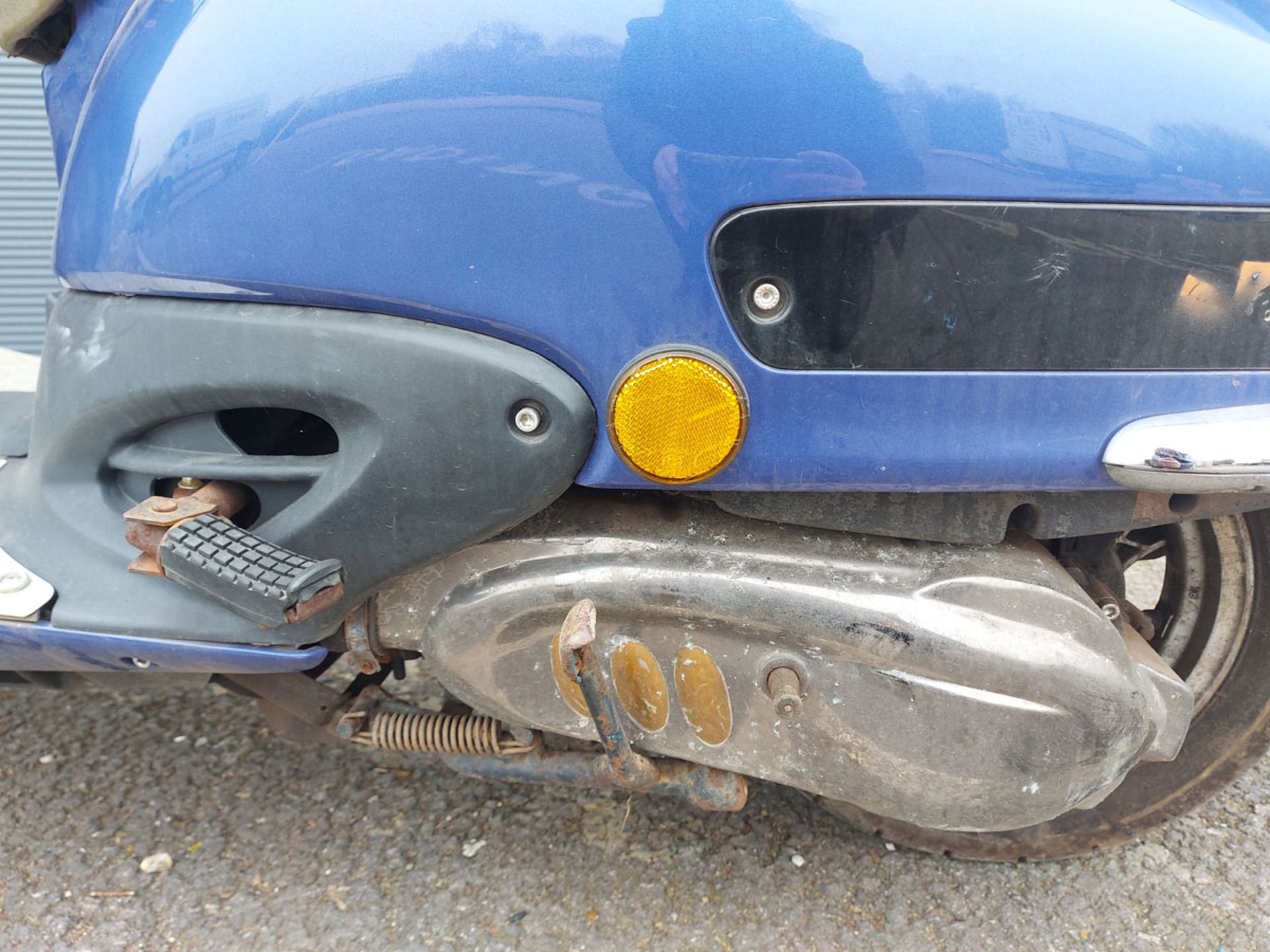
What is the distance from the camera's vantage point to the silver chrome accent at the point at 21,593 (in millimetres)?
1230

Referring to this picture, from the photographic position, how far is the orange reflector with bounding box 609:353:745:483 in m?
1.07

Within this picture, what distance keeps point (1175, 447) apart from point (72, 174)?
1470mm

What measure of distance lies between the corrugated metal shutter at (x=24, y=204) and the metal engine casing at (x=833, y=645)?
11.6ft

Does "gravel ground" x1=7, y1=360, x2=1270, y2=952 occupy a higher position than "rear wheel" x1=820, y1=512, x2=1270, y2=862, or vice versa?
"rear wheel" x1=820, y1=512, x2=1270, y2=862

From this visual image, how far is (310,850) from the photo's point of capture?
5.64 feet

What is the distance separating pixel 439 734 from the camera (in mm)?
1460

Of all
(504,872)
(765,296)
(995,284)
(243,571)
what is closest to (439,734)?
(504,872)

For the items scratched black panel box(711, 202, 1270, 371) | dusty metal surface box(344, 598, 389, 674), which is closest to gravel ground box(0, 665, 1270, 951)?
dusty metal surface box(344, 598, 389, 674)

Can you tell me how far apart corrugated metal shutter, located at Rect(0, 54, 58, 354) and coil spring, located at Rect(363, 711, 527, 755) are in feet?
10.9

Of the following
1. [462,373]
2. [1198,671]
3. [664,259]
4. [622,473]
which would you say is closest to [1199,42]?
[664,259]

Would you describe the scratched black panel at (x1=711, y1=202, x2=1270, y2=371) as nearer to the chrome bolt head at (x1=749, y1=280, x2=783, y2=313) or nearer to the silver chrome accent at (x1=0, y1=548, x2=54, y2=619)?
the chrome bolt head at (x1=749, y1=280, x2=783, y2=313)

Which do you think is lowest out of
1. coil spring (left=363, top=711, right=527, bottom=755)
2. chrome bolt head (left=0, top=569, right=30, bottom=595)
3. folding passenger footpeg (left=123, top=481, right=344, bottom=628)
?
coil spring (left=363, top=711, right=527, bottom=755)

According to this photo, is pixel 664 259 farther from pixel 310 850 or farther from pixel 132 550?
pixel 310 850

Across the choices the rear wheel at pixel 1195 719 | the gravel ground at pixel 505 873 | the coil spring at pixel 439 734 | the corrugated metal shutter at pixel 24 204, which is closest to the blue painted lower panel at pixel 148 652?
the coil spring at pixel 439 734
